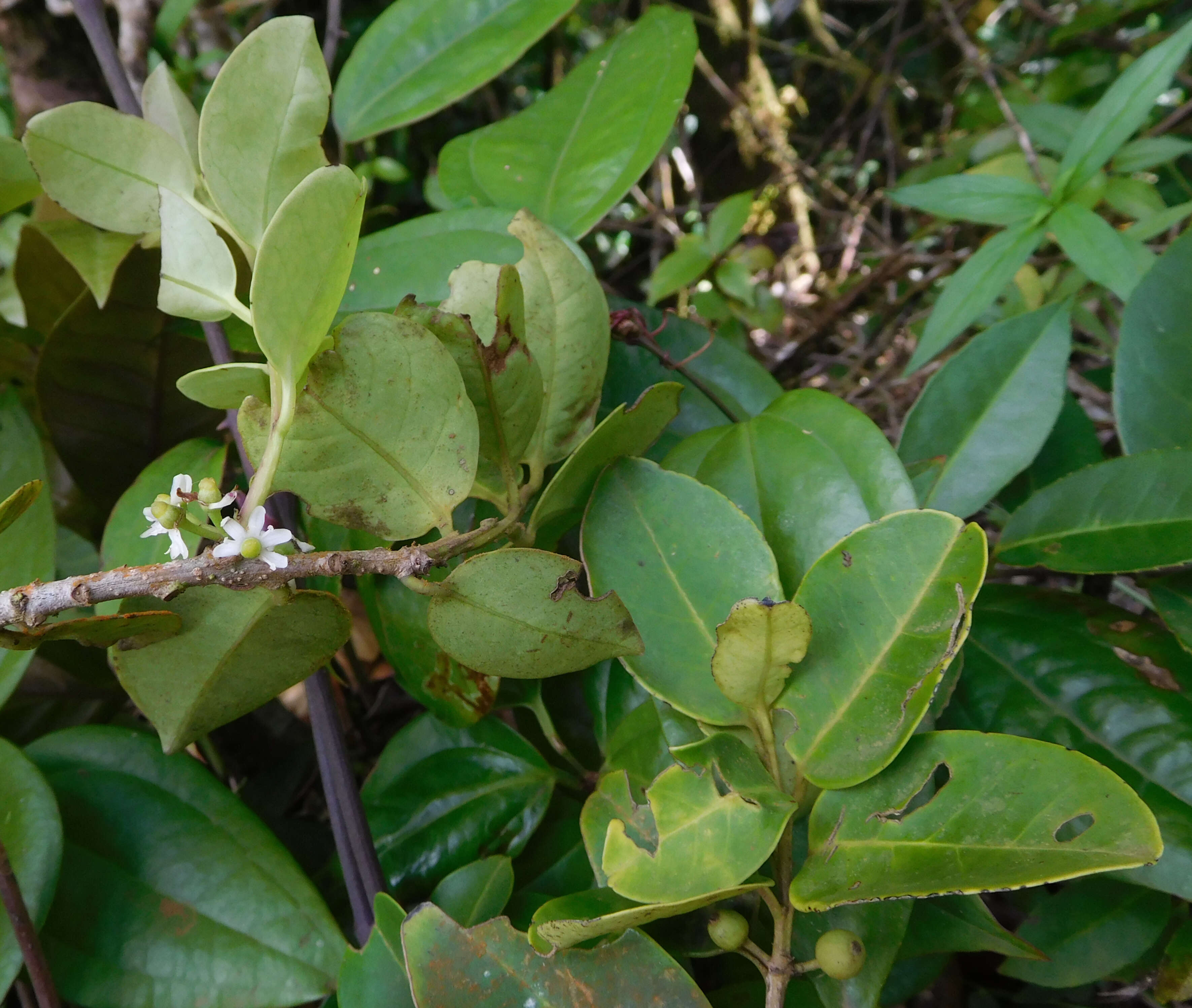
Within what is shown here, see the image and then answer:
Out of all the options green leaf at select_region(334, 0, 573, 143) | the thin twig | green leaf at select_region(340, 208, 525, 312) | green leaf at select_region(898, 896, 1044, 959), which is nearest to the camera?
green leaf at select_region(898, 896, 1044, 959)

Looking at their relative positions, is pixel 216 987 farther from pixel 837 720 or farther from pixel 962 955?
pixel 962 955

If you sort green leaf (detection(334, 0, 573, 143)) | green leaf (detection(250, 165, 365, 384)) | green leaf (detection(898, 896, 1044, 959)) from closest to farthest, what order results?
green leaf (detection(250, 165, 365, 384)) < green leaf (detection(898, 896, 1044, 959)) < green leaf (detection(334, 0, 573, 143))

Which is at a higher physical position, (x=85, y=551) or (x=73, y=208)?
(x=73, y=208)

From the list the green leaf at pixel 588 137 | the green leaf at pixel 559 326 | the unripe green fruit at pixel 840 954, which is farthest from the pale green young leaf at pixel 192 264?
the unripe green fruit at pixel 840 954

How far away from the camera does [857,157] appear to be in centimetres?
156

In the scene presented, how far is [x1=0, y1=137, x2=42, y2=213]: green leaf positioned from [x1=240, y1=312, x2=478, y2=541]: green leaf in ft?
0.85

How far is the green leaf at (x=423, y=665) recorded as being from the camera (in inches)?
16.4

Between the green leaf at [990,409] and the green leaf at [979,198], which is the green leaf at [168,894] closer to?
the green leaf at [990,409]

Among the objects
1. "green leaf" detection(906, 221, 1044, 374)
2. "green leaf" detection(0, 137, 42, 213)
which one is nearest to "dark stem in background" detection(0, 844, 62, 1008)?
"green leaf" detection(0, 137, 42, 213)

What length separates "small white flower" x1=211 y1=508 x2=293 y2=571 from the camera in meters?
0.28

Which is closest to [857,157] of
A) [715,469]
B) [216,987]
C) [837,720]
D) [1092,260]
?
[1092,260]

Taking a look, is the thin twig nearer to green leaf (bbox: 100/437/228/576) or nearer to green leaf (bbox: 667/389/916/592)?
green leaf (bbox: 667/389/916/592)

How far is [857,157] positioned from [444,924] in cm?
158

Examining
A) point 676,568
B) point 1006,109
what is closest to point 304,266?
point 676,568
